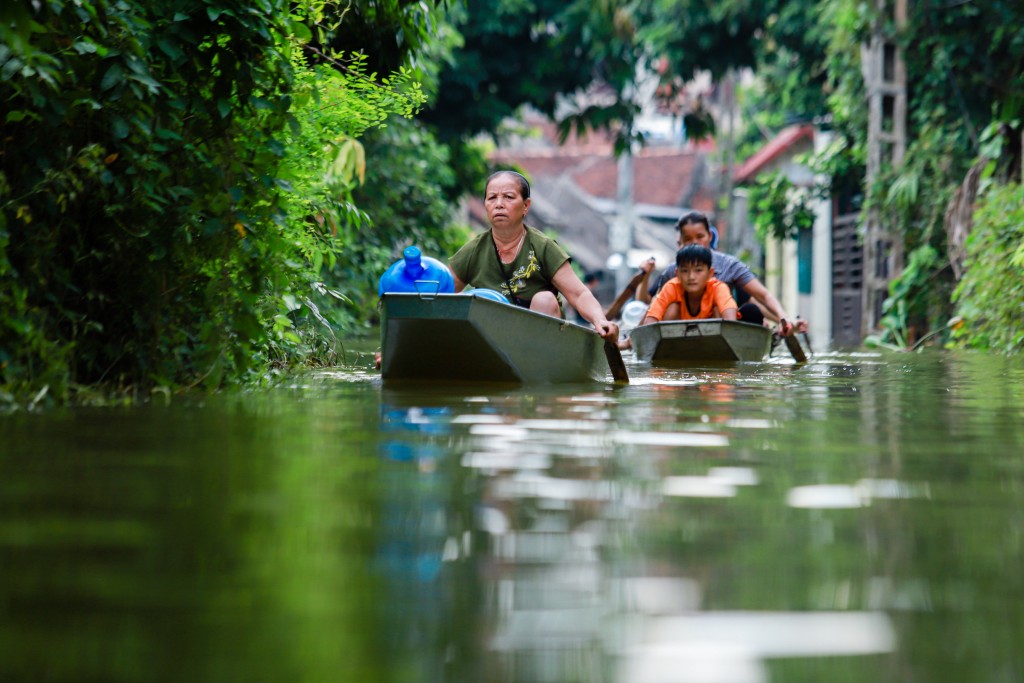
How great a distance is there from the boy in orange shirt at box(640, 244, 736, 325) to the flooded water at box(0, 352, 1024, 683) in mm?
6324

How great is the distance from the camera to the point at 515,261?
340 inches

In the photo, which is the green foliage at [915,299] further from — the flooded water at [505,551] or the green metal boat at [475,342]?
the flooded water at [505,551]

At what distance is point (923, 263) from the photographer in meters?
17.2

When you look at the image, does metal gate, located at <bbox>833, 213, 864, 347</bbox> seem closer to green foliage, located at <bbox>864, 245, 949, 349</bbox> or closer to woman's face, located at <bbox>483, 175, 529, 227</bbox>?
green foliage, located at <bbox>864, 245, 949, 349</bbox>

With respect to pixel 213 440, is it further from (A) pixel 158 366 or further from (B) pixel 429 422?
(A) pixel 158 366

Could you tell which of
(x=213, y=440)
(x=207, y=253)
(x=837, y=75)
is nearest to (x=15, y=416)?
(x=213, y=440)

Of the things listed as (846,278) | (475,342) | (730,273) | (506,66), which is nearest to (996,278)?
(730,273)

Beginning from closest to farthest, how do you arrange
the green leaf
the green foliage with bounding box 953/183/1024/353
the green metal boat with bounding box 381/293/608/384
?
1. the green leaf
2. the green metal boat with bounding box 381/293/608/384
3. the green foliage with bounding box 953/183/1024/353

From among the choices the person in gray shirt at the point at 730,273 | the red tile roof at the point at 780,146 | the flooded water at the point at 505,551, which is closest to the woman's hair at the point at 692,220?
the person in gray shirt at the point at 730,273

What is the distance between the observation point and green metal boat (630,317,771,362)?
36.8 feet

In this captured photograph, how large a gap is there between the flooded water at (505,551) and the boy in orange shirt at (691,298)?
6.32 m

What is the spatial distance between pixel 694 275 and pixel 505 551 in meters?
9.12

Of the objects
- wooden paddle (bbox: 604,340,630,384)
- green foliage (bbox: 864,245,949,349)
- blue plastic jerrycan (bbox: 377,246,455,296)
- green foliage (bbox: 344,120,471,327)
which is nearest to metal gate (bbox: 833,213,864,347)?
green foliage (bbox: 864,245,949,349)

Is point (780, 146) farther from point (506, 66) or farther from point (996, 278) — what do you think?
point (996, 278)
